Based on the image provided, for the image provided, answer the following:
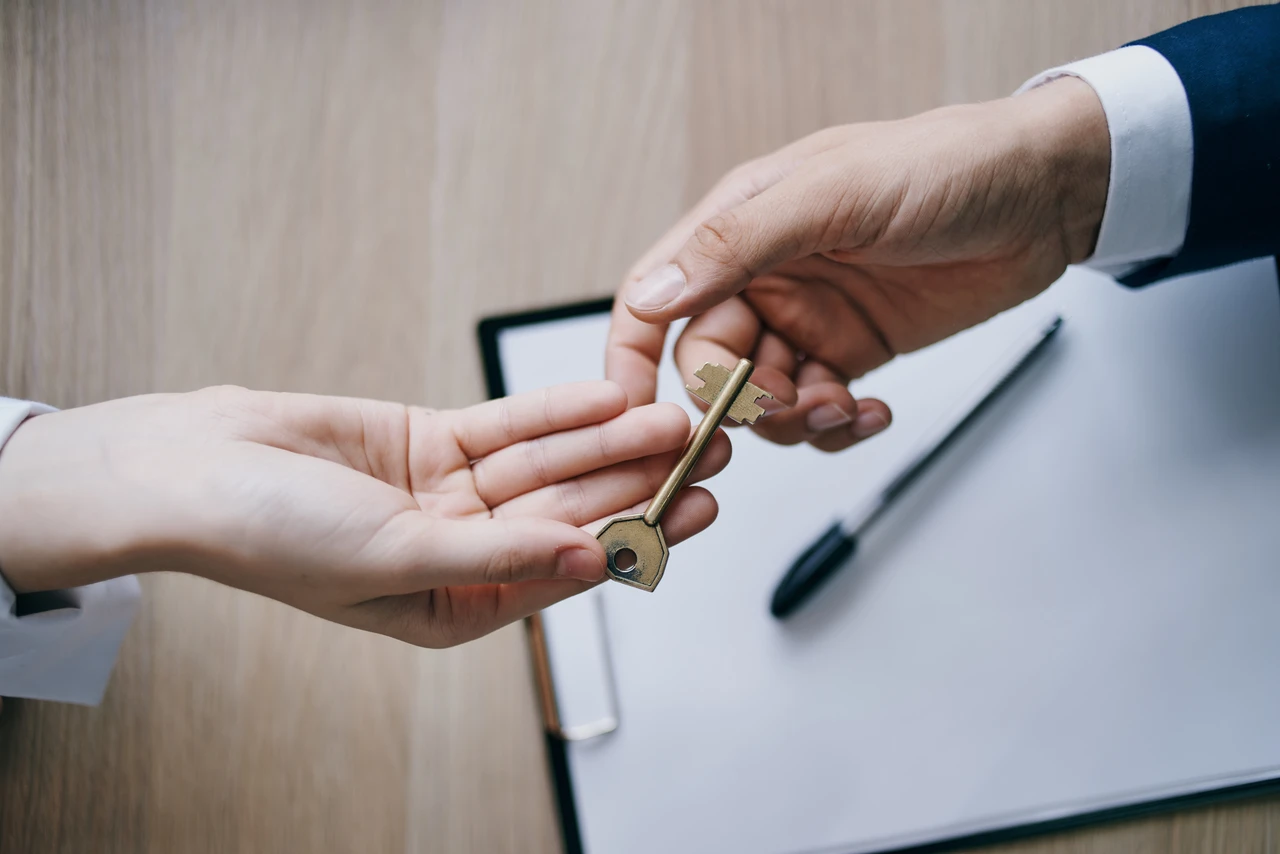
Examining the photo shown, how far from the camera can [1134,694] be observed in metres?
0.92

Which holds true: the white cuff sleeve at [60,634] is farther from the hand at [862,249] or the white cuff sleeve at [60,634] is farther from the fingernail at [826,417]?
the fingernail at [826,417]

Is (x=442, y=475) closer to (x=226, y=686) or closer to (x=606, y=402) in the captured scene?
(x=606, y=402)

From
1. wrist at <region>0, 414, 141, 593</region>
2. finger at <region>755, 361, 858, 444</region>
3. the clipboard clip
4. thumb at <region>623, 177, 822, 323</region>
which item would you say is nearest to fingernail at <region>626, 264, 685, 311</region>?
thumb at <region>623, 177, 822, 323</region>

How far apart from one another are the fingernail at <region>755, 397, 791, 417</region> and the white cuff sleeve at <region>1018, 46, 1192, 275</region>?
364 mm

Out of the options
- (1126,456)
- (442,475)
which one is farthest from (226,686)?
(1126,456)

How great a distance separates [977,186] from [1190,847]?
732mm

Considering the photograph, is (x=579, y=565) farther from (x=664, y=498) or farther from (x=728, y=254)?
(x=728, y=254)

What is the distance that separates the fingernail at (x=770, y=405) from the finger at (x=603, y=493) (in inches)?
3.5

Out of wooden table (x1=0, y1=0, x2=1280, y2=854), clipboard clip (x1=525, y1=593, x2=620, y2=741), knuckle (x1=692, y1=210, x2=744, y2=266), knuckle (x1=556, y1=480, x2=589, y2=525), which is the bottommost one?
clipboard clip (x1=525, y1=593, x2=620, y2=741)

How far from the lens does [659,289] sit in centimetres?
77

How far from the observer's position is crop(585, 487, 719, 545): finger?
27.9 inches

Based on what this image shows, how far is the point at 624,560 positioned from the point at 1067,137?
0.58 m

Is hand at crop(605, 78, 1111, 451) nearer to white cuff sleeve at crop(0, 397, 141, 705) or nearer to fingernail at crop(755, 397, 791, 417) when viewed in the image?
fingernail at crop(755, 397, 791, 417)

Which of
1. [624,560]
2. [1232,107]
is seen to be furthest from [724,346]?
[1232,107]
